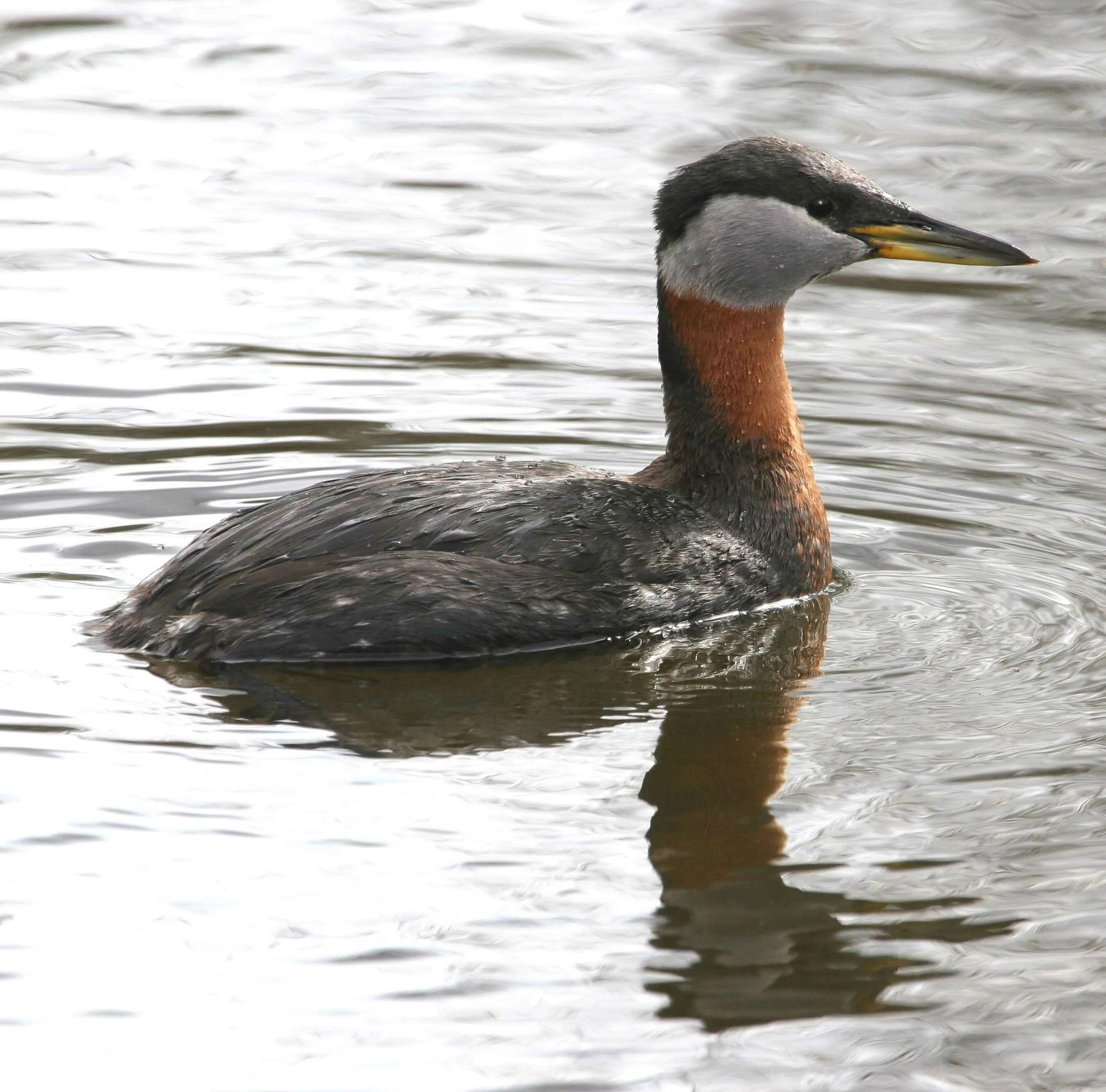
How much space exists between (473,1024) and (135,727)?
1.97 m

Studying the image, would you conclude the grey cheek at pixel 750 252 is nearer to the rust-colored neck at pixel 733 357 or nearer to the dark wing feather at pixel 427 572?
the rust-colored neck at pixel 733 357

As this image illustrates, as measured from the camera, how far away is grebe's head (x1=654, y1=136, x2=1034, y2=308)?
7.36 meters

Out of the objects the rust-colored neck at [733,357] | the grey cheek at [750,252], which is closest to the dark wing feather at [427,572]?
the rust-colored neck at [733,357]

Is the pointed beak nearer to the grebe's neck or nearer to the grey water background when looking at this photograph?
the grebe's neck

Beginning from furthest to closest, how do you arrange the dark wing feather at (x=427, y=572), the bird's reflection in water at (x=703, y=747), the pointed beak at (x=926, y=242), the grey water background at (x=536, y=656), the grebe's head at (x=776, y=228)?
the pointed beak at (x=926, y=242) → the grebe's head at (x=776, y=228) → the dark wing feather at (x=427, y=572) → the bird's reflection in water at (x=703, y=747) → the grey water background at (x=536, y=656)

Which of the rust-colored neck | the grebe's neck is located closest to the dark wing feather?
the grebe's neck

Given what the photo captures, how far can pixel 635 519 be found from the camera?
23.2ft

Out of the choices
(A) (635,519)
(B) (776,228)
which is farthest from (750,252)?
(A) (635,519)

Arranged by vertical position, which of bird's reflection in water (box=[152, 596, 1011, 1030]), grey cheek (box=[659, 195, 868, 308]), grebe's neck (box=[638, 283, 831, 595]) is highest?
grey cheek (box=[659, 195, 868, 308])

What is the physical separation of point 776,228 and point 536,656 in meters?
1.92

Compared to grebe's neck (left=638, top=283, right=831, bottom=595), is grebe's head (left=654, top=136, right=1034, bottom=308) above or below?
above

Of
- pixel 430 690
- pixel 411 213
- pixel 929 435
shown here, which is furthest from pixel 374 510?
pixel 411 213

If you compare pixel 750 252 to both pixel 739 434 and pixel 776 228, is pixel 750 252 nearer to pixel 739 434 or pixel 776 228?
pixel 776 228

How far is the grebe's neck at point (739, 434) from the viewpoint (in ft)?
24.3
